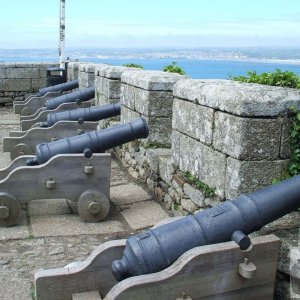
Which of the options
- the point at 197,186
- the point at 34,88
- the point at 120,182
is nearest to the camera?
the point at 197,186

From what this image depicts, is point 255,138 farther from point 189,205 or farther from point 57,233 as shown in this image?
point 57,233

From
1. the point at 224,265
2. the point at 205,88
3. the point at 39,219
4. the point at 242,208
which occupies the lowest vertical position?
the point at 39,219

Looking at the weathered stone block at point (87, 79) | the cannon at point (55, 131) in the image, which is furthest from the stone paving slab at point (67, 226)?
the weathered stone block at point (87, 79)

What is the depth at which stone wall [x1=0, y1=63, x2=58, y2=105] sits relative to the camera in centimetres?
1557

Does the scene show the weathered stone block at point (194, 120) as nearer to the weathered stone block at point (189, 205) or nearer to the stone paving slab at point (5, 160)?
the weathered stone block at point (189, 205)

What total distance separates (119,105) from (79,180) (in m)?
2.67

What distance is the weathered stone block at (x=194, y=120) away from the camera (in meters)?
4.08

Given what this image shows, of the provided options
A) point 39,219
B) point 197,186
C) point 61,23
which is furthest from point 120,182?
point 61,23

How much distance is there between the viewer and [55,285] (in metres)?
2.99

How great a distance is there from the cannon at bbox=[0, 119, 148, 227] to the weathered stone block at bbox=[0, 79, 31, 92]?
1081 cm

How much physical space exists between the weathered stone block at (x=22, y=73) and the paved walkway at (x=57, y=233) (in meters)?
10.2

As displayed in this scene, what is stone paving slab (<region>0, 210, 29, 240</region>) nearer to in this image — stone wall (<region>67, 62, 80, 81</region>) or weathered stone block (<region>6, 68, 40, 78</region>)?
stone wall (<region>67, 62, 80, 81</region>)

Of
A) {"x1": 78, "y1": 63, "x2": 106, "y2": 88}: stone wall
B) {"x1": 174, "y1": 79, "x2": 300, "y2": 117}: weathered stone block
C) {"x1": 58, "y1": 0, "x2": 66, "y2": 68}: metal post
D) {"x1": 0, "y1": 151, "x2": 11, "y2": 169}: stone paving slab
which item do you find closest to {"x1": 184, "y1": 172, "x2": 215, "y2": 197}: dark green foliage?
{"x1": 174, "y1": 79, "x2": 300, "y2": 117}: weathered stone block

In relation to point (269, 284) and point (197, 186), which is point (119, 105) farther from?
point (269, 284)
